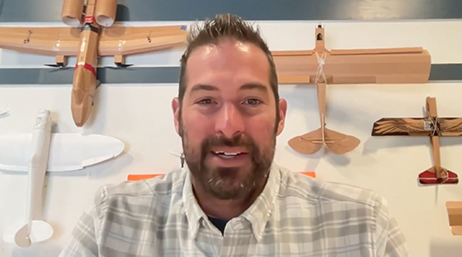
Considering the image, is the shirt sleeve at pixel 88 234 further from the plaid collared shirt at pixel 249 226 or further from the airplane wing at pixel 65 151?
the airplane wing at pixel 65 151

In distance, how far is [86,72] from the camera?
1.51 metres

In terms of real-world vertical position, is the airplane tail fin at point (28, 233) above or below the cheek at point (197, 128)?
below

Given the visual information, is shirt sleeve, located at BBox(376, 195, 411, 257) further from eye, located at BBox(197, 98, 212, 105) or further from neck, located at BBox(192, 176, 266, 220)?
eye, located at BBox(197, 98, 212, 105)

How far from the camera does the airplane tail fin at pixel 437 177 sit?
1.43 m

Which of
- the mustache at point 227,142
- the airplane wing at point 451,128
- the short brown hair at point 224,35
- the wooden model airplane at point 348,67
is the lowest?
the mustache at point 227,142

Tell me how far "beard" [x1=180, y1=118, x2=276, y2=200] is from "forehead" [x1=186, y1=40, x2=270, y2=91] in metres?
0.12

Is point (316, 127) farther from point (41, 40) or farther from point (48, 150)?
point (41, 40)

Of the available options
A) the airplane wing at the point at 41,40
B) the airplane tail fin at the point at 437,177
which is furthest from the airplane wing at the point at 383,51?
the airplane wing at the point at 41,40

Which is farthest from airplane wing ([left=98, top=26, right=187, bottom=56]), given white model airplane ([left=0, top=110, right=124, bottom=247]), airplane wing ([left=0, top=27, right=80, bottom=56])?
white model airplane ([left=0, top=110, right=124, bottom=247])

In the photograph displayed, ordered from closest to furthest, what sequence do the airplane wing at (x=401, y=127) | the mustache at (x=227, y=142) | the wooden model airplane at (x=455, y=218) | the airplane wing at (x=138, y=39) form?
1. the mustache at (x=227, y=142)
2. the wooden model airplane at (x=455, y=218)
3. the airplane wing at (x=401, y=127)
4. the airplane wing at (x=138, y=39)

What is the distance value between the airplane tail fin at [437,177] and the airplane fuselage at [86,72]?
124cm

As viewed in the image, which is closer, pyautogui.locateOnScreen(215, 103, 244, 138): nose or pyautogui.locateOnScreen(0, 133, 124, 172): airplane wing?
pyautogui.locateOnScreen(215, 103, 244, 138): nose

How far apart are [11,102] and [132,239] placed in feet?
3.44

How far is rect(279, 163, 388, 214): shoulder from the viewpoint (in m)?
0.89
